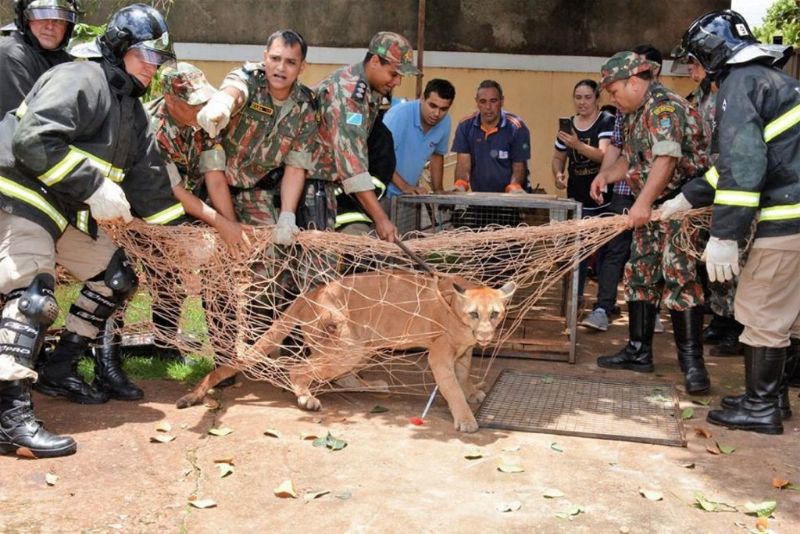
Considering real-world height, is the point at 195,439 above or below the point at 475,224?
below

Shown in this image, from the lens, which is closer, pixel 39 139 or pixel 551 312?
pixel 39 139

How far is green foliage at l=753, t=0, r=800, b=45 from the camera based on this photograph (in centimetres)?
1464

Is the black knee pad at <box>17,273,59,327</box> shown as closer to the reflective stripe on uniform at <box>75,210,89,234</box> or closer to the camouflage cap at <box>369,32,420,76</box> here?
the reflective stripe on uniform at <box>75,210,89,234</box>

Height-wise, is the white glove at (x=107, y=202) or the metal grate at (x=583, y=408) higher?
the white glove at (x=107, y=202)

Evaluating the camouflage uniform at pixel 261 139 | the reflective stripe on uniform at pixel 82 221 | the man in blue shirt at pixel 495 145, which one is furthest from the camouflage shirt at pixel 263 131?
the man in blue shirt at pixel 495 145

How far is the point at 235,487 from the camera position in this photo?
4414 millimetres

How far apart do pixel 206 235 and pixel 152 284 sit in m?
0.58

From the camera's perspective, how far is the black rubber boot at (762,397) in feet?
17.6

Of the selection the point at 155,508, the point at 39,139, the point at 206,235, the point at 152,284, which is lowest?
the point at 155,508

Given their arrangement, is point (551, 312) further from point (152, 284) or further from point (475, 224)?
Result: point (152, 284)

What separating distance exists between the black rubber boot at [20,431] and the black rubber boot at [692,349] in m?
4.17

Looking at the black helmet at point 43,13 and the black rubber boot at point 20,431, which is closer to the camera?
the black rubber boot at point 20,431

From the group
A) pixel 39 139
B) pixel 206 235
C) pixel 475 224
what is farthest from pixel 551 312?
pixel 39 139

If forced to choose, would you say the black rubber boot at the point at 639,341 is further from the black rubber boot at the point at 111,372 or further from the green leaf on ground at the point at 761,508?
the black rubber boot at the point at 111,372
